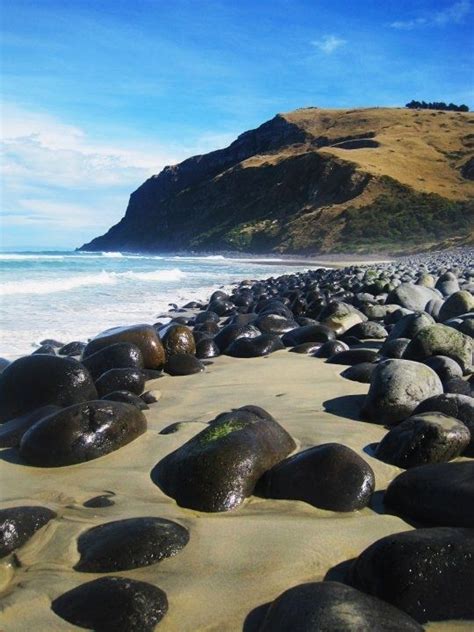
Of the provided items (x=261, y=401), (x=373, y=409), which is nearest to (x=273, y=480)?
(x=373, y=409)

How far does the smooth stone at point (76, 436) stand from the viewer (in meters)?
3.23

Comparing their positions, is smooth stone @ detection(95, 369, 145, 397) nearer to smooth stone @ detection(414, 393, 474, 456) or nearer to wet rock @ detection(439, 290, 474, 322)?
smooth stone @ detection(414, 393, 474, 456)

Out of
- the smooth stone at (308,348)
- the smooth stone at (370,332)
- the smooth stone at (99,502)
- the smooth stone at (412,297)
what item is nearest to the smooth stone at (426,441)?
the smooth stone at (99,502)

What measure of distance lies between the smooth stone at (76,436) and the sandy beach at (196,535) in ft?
0.20

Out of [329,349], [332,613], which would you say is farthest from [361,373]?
[332,613]

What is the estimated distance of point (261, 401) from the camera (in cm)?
448

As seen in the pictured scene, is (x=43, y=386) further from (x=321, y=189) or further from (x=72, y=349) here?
(x=321, y=189)

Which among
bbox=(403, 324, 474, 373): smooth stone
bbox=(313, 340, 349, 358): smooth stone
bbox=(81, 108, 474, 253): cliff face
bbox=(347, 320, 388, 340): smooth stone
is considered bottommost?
bbox=(313, 340, 349, 358): smooth stone

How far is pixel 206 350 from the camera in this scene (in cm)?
676

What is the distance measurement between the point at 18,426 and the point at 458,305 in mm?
5468

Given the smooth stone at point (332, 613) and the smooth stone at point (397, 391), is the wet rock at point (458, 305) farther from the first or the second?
the smooth stone at point (332, 613)

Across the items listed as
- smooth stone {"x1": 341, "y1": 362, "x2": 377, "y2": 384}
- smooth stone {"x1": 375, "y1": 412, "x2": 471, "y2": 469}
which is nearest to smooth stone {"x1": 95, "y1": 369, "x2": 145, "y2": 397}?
smooth stone {"x1": 341, "y1": 362, "x2": 377, "y2": 384}

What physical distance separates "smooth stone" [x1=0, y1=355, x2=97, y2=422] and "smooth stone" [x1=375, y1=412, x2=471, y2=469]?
6.91 feet

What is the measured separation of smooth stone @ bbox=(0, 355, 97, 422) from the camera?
13.7 feet
